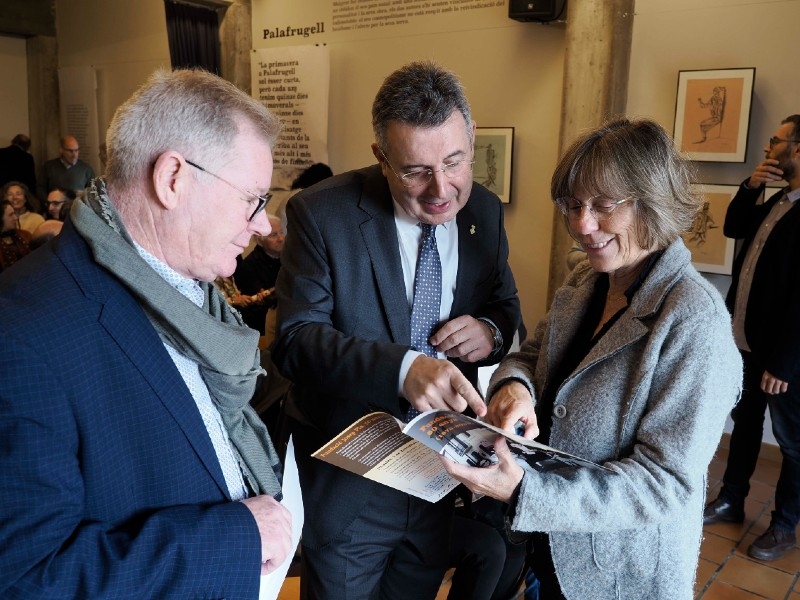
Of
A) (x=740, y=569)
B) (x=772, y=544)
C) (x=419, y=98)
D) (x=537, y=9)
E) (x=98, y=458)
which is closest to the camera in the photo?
(x=98, y=458)

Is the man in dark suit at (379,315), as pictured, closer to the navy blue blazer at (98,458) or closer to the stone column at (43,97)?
the navy blue blazer at (98,458)

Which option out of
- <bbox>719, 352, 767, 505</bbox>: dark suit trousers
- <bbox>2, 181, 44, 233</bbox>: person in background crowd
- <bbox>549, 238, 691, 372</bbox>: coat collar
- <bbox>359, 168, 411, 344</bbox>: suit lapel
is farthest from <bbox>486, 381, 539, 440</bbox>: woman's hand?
<bbox>2, 181, 44, 233</bbox>: person in background crowd

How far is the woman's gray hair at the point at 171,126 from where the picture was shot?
3.73 feet

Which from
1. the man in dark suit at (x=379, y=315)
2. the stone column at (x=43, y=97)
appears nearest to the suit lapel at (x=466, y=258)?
the man in dark suit at (x=379, y=315)

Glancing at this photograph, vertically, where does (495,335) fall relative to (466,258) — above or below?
below

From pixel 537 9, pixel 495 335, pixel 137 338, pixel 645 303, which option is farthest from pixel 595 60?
pixel 137 338

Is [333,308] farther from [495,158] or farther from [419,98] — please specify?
[495,158]

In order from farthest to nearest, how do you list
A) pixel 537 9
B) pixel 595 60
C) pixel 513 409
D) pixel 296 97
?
pixel 296 97
pixel 537 9
pixel 595 60
pixel 513 409

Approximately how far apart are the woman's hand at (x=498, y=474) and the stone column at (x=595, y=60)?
12.7 ft

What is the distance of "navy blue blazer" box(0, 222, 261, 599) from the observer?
917mm

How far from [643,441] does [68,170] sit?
9.49 m

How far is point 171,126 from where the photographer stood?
114 centimetres

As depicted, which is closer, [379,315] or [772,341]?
[379,315]

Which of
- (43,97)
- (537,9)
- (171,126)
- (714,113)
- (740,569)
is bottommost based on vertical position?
(740,569)
